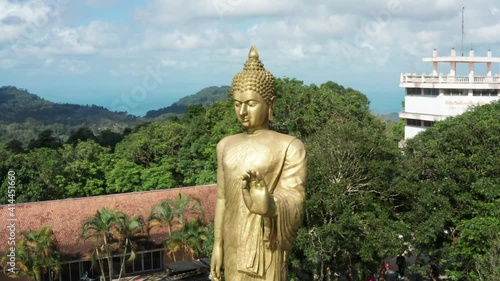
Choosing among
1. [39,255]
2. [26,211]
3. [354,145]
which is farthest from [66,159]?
[354,145]

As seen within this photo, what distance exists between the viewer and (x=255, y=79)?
22.3 feet

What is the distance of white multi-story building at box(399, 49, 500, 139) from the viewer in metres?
40.4

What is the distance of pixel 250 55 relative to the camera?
276 inches

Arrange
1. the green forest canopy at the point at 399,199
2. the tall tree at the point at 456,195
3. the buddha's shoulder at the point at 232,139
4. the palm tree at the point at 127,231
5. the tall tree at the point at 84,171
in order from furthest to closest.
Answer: the tall tree at the point at 84,171, the palm tree at the point at 127,231, the tall tree at the point at 456,195, the green forest canopy at the point at 399,199, the buddha's shoulder at the point at 232,139

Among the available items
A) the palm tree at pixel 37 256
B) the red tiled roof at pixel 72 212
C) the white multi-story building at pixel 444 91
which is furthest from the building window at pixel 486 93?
the palm tree at pixel 37 256

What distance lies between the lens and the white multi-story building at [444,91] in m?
40.4

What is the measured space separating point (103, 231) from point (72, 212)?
275 cm

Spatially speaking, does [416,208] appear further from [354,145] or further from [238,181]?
[238,181]

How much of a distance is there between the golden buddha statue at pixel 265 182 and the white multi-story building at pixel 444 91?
3489 cm

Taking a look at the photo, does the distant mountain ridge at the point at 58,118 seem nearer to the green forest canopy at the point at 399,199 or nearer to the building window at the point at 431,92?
the building window at the point at 431,92

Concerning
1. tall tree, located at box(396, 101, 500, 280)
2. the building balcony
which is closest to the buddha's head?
tall tree, located at box(396, 101, 500, 280)

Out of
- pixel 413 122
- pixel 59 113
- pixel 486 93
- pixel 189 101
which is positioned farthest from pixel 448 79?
pixel 189 101

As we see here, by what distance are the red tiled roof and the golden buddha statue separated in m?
17.0

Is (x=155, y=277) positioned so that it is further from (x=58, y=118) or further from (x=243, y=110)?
(x=58, y=118)
